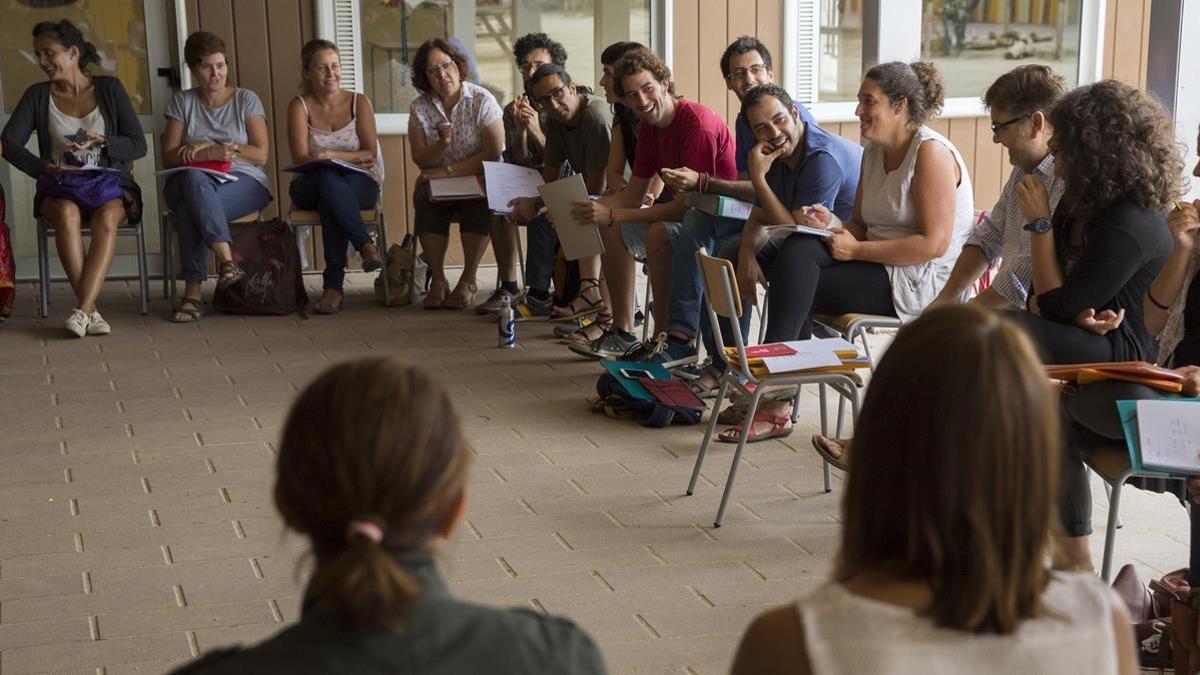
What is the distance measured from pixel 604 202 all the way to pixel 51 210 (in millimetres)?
2619

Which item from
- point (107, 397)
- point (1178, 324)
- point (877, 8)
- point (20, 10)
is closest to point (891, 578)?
point (1178, 324)

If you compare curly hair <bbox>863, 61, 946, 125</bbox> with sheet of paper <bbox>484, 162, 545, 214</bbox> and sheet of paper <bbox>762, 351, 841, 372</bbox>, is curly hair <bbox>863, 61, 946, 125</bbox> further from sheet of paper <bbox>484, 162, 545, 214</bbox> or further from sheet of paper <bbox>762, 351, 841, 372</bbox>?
sheet of paper <bbox>484, 162, 545, 214</bbox>

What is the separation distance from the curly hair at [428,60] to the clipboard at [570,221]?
1190mm

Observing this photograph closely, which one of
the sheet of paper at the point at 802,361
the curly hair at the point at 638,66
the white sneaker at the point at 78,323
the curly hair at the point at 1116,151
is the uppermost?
the curly hair at the point at 638,66

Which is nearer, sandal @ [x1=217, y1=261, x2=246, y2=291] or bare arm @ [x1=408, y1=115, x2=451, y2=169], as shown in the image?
sandal @ [x1=217, y1=261, x2=246, y2=291]

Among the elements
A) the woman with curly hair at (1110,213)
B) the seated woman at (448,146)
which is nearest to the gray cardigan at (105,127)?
the seated woman at (448,146)

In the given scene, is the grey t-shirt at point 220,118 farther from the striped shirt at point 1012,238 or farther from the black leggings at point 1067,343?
the black leggings at point 1067,343

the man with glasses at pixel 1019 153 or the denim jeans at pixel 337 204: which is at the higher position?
the man with glasses at pixel 1019 153

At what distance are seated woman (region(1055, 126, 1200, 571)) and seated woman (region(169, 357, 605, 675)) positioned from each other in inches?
65.5

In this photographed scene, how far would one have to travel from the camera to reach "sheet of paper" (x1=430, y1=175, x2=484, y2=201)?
20.3 feet

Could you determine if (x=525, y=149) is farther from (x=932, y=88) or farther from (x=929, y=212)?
(x=929, y=212)

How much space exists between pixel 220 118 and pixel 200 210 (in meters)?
0.56

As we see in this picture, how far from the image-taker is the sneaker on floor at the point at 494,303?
6.18 m

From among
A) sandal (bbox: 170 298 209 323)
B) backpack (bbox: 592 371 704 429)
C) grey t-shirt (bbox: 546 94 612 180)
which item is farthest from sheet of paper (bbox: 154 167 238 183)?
backpack (bbox: 592 371 704 429)
